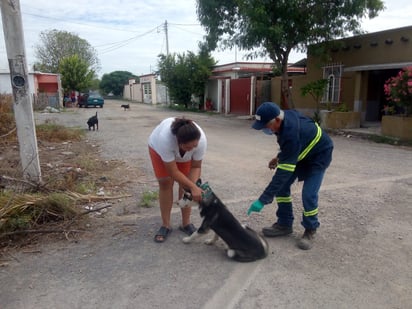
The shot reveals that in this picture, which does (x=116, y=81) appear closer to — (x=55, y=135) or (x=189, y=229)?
(x=55, y=135)

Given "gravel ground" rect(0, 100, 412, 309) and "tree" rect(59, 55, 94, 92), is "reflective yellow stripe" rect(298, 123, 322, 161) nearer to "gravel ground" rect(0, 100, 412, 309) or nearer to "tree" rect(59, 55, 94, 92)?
"gravel ground" rect(0, 100, 412, 309)

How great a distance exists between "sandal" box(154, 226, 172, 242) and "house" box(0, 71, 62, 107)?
2250 centimetres

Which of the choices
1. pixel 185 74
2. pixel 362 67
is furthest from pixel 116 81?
pixel 362 67

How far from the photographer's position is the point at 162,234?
3637mm

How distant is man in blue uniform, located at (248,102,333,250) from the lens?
3.01m

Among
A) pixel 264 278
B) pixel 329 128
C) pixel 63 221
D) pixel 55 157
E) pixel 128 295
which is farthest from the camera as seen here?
pixel 329 128

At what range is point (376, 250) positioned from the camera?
3334 millimetres

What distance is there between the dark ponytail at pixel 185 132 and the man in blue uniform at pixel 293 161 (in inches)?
21.5

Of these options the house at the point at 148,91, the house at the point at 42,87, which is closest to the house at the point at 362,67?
the house at the point at 42,87

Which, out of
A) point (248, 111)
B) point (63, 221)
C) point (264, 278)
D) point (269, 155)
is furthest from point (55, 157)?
point (248, 111)

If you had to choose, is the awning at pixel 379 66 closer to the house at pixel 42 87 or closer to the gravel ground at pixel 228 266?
the gravel ground at pixel 228 266

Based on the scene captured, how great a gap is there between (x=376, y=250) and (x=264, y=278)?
4.03 ft

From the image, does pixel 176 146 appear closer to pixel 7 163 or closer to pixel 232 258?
pixel 232 258

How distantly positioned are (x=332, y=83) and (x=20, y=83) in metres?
13.4
